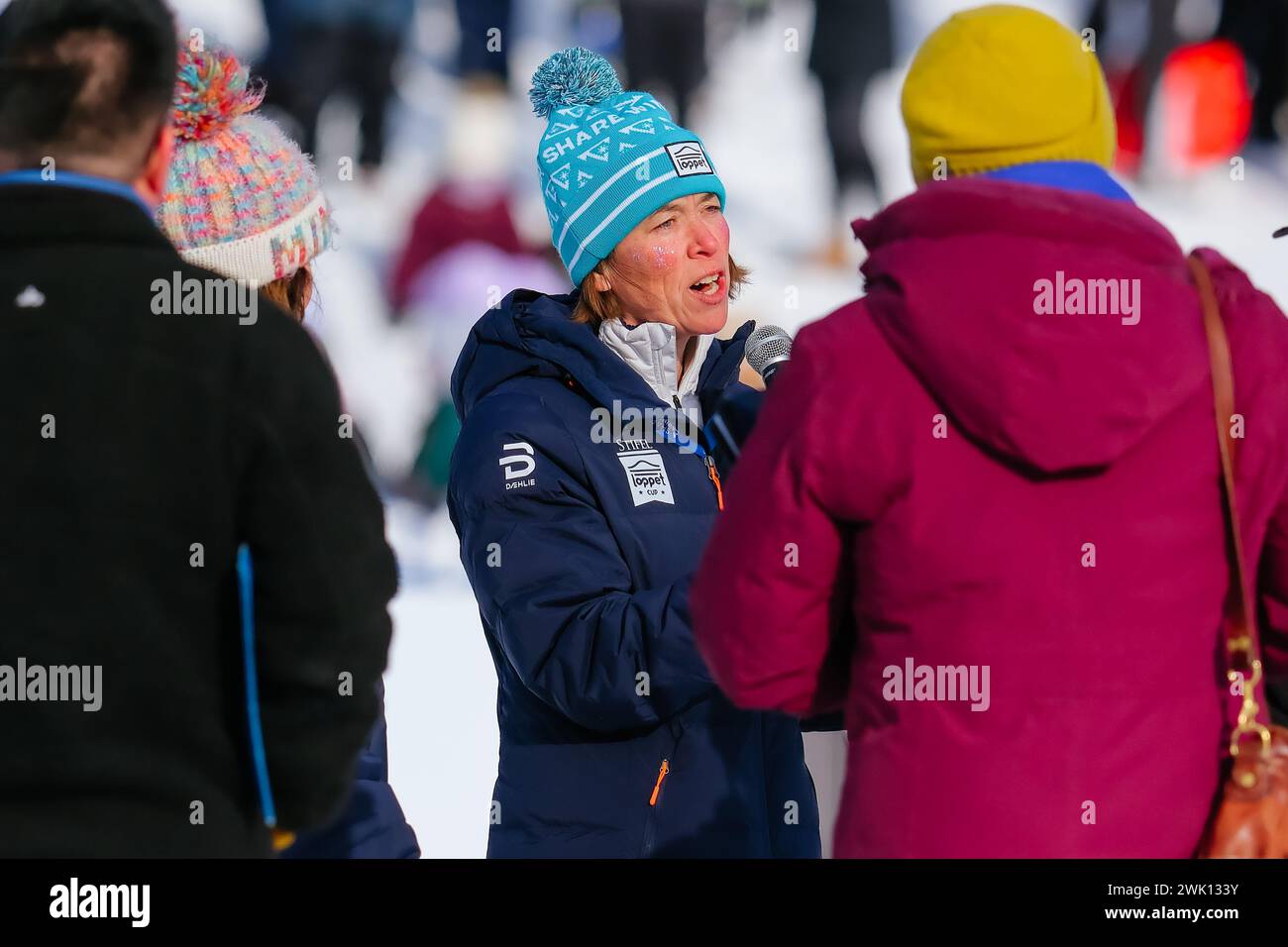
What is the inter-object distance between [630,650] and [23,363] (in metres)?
1.05

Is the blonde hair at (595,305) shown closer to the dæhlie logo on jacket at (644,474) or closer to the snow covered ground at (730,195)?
the dæhlie logo on jacket at (644,474)

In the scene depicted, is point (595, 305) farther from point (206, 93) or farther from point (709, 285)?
point (206, 93)

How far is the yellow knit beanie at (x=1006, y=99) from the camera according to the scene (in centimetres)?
191

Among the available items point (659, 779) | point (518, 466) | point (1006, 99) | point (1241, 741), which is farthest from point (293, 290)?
point (1241, 741)

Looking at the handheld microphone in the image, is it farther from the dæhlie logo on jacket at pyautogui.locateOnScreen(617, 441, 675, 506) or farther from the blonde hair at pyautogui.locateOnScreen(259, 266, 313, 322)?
the blonde hair at pyautogui.locateOnScreen(259, 266, 313, 322)

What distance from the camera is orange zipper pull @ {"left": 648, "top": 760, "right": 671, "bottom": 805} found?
2574mm

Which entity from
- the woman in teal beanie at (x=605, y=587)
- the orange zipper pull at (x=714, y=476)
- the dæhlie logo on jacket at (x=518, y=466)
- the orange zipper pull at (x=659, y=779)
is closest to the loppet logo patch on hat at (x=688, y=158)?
the woman in teal beanie at (x=605, y=587)

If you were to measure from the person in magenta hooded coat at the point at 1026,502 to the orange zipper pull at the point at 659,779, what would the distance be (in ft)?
2.33

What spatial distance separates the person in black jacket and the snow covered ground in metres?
4.15

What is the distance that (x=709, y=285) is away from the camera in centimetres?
296

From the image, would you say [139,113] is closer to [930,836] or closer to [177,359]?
[177,359]

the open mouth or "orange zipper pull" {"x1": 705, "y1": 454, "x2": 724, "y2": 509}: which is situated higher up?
the open mouth

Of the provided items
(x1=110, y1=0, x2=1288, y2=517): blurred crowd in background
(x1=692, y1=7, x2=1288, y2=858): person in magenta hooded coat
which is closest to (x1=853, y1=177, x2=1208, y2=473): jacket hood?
(x1=692, y1=7, x2=1288, y2=858): person in magenta hooded coat

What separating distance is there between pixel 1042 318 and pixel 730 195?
284 inches
